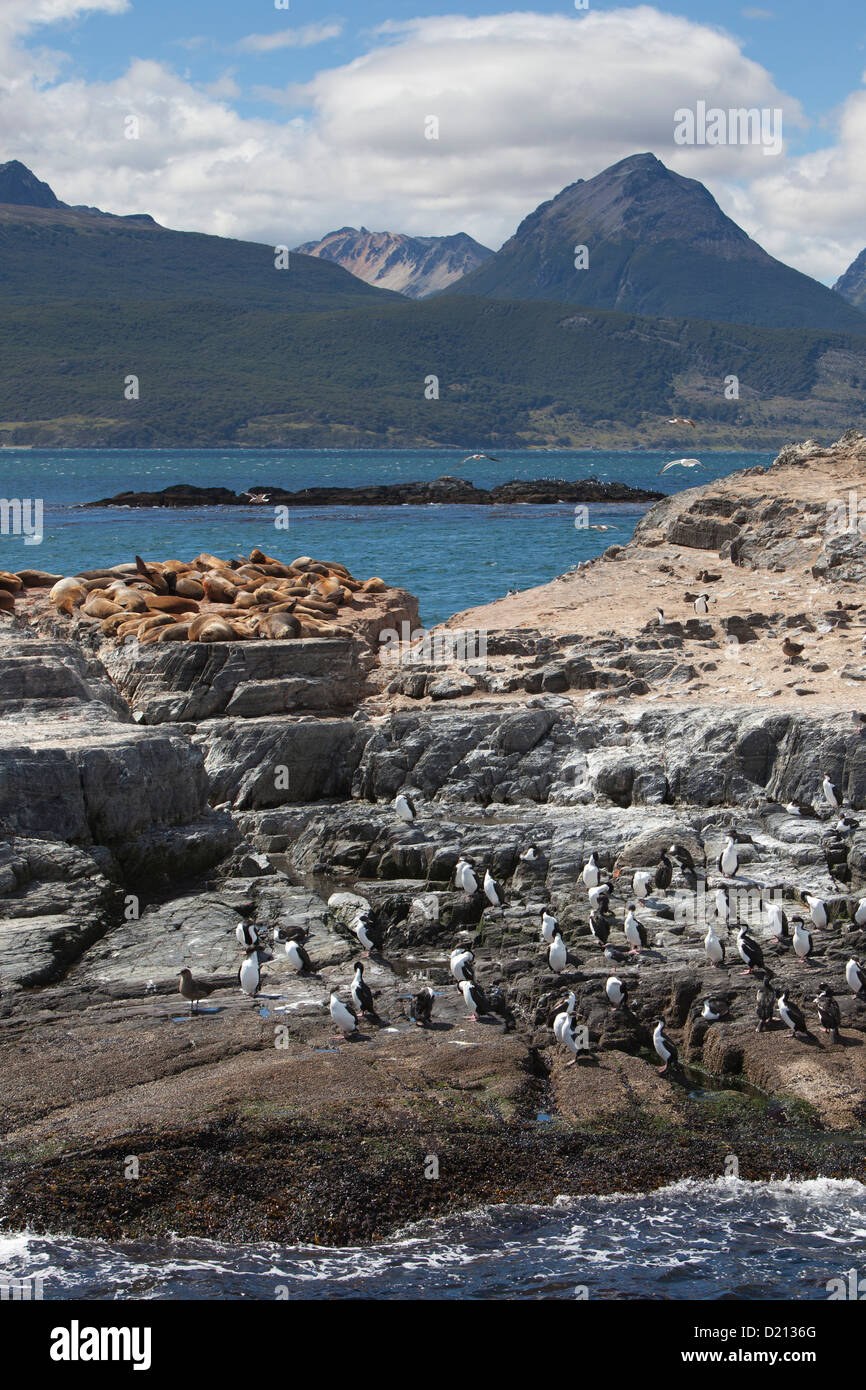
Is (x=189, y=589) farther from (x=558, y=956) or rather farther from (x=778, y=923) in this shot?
(x=778, y=923)

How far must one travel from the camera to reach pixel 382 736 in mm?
21516

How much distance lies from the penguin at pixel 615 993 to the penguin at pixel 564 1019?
0.43m

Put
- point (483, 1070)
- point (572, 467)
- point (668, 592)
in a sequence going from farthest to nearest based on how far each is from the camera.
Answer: point (572, 467) < point (668, 592) < point (483, 1070)

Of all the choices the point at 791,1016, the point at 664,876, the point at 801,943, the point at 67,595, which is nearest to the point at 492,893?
the point at 664,876

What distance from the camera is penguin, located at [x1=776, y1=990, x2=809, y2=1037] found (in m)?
13.3

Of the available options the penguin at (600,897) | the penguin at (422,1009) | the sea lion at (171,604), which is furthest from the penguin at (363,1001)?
the sea lion at (171,604)

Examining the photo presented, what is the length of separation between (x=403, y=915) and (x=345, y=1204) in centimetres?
625

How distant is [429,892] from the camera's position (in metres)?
17.1

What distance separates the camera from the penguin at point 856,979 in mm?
14016

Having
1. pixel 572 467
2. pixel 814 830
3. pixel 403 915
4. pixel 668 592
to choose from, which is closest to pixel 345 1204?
pixel 403 915

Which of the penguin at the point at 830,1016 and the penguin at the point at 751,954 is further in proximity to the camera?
the penguin at the point at 751,954

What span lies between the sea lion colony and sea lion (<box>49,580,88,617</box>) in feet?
0.07

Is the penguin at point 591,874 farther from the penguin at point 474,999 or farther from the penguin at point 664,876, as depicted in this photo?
the penguin at point 474,999

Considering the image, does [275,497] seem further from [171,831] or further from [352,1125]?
[352,1125]
